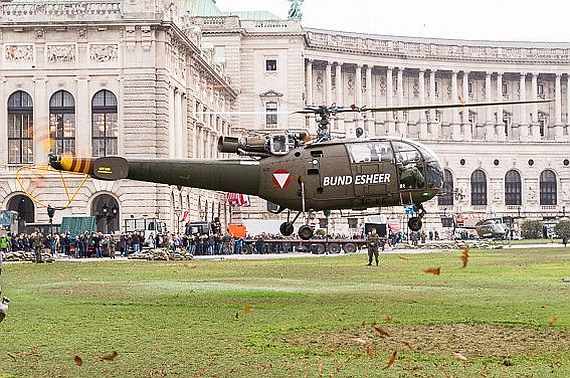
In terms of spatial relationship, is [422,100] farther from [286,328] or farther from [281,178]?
[286,328]

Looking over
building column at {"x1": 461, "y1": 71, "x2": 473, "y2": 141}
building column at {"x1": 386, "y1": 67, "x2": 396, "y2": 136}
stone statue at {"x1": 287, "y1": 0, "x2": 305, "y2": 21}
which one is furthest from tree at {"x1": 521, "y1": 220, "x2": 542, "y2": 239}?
stone statue at {"x1": 287, "y1": 0, "x2": 305, "y2": 21}

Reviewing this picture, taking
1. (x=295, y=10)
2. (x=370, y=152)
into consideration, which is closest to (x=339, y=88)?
(x=295, y=10)

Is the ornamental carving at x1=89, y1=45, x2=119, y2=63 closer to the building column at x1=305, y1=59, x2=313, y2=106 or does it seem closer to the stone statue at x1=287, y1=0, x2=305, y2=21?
the stone statue at x1=287, y1=0, x2=305, y2=21

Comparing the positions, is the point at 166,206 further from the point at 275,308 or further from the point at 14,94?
the point at 275,308

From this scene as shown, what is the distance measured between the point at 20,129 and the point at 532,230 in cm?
7479

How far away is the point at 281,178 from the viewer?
36.7 meters

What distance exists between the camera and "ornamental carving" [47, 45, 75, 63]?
86.4m

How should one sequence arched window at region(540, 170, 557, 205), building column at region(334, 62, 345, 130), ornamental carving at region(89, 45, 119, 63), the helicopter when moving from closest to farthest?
the helicopter, ornamental carving at region(89, 45, 119, 63), building column at region(334, 62, 345, 130), arched window at region(540, 170, 557, 205)

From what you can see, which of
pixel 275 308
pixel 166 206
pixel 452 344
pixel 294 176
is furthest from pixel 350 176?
pixel 166 206

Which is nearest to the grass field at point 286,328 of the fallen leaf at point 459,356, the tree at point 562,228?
the fallen leaf at point 459,356

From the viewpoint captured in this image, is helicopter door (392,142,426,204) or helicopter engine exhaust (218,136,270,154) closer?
helicopter engine exhaust (218,136,270,154)

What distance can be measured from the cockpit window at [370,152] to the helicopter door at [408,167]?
29 cm

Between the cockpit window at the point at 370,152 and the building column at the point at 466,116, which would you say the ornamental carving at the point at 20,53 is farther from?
the building column at the point at 466,116

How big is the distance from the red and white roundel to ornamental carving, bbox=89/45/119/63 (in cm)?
5197
